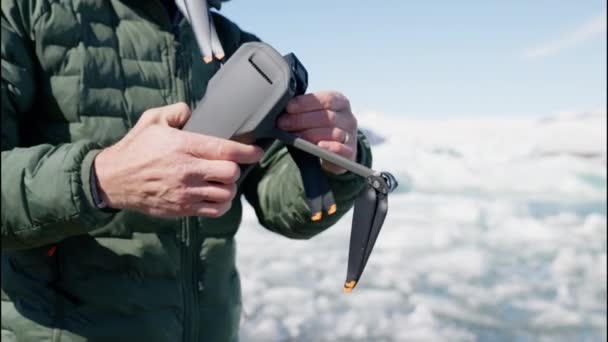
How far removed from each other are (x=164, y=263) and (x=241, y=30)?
62 centimetres

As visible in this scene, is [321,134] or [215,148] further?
[321,134]

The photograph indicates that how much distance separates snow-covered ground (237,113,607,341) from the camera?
6375 mm

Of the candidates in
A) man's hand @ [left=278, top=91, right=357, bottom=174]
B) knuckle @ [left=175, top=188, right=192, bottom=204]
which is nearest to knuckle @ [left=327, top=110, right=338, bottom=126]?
man's hand @ [left=278, top=91, right=357, bottom=174]

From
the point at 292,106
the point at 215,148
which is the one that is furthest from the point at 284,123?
the point at 215,148

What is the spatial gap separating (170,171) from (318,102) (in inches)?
12.7

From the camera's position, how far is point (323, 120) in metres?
1.12

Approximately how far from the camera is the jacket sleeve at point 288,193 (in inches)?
52.6

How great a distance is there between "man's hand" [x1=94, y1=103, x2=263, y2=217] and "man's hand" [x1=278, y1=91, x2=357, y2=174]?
132mm

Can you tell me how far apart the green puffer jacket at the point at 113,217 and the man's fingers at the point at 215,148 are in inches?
11.0

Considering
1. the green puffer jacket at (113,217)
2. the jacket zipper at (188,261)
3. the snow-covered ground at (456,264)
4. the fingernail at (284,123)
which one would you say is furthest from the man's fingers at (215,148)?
the snow-covered ground at (456,264)

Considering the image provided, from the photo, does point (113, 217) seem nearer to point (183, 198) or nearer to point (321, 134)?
point (183, 198)

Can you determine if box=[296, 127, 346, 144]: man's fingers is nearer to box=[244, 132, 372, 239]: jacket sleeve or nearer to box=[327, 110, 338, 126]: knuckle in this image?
box=[327, 110, 338, 126]: knuckle

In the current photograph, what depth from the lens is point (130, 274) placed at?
1268 millimetres

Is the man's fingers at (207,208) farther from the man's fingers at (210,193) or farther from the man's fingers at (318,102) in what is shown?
the man's fingers at (318,102)
